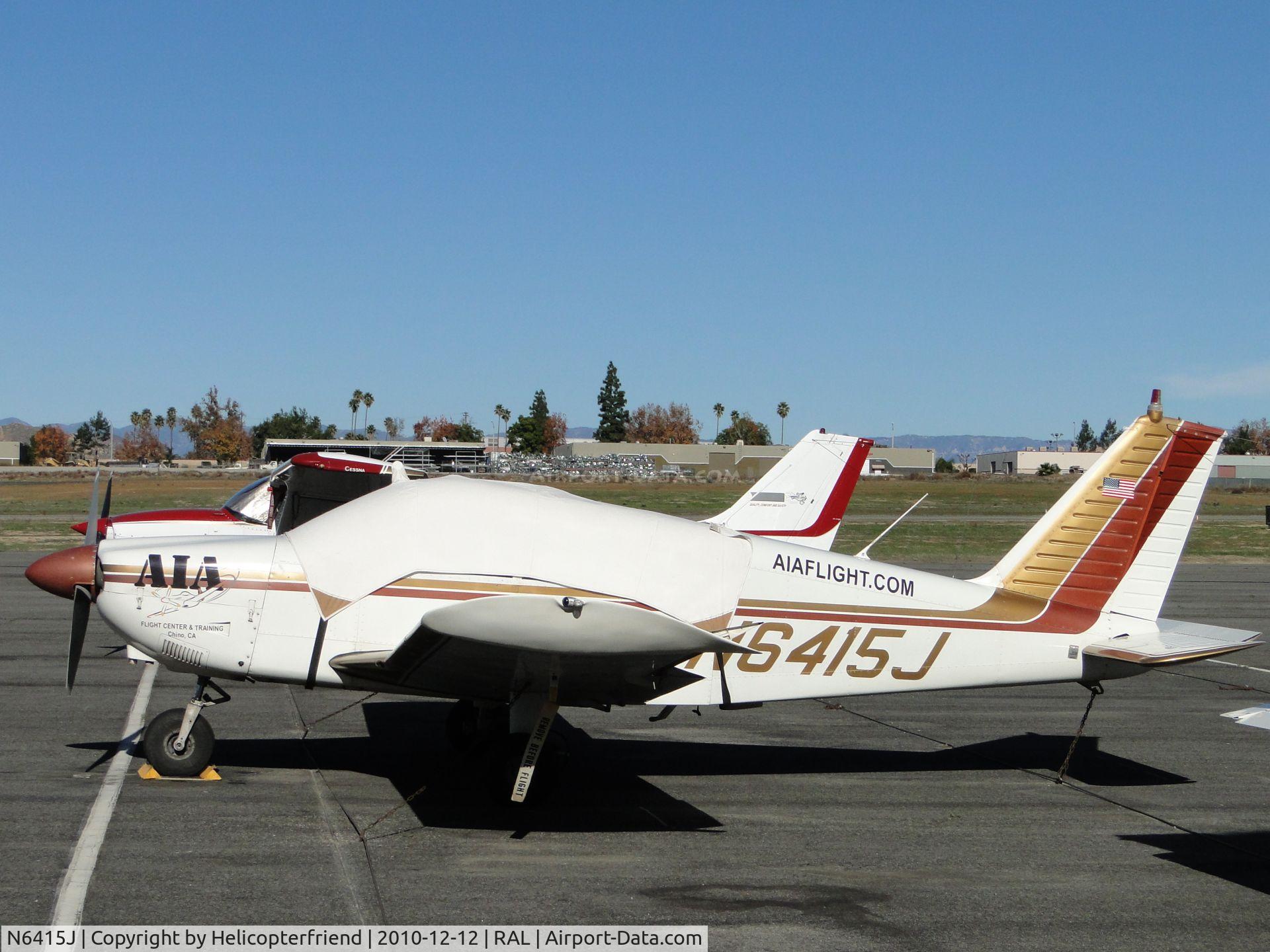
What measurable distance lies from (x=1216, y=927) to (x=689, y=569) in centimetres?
371

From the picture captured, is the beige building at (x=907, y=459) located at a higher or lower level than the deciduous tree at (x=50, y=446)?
higher

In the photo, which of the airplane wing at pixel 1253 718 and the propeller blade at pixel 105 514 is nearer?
the airplane wing at pixel 1253 718

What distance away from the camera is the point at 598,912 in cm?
556

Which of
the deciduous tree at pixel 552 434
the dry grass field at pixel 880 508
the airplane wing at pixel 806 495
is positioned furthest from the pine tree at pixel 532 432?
the airplane wing at pixel 806 495

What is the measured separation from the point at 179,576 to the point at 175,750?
1.31 m

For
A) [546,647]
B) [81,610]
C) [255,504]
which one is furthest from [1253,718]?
[255,504]

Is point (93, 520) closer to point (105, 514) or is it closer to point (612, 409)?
point (105, 514)

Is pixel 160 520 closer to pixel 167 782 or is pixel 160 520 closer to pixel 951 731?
pixel 167 782

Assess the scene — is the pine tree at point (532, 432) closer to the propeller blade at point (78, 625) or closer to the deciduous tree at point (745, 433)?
the deciduous tree at point (745, 433)

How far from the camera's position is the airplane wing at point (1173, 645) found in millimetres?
7621

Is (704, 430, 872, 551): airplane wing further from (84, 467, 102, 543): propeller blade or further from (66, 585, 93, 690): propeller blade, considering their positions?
(66, 585, 93, 690): propeller blade

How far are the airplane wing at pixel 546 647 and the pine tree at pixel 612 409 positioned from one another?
149742 millimetres

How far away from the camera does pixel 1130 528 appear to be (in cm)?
859

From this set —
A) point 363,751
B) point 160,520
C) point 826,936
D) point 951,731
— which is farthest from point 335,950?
point 160,520
